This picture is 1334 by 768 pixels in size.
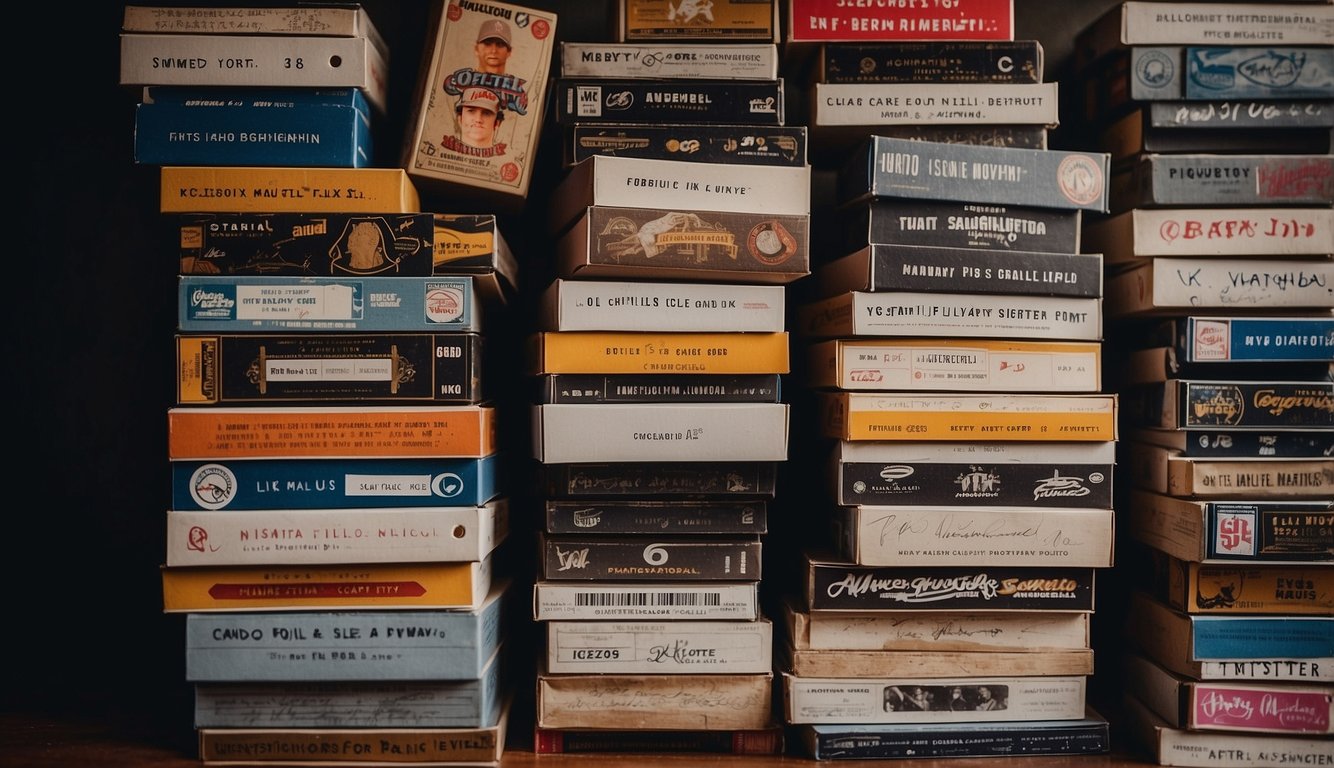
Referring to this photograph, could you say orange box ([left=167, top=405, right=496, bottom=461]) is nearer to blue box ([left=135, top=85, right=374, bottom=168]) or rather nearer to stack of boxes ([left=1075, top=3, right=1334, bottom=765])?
blue box ([left=135, top=85, right=374, bottom=168])

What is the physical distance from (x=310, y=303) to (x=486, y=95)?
396 millimetres

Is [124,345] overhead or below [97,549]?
overhead

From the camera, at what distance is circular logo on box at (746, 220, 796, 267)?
48.6 inches

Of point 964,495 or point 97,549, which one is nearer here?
point 964,495

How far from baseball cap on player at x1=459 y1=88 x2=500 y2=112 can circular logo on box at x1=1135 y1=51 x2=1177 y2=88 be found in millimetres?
997

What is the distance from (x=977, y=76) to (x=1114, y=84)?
258 mm

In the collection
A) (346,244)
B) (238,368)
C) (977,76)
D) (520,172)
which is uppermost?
(977,76)

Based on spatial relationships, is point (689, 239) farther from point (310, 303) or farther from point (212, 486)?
point (212, 486)

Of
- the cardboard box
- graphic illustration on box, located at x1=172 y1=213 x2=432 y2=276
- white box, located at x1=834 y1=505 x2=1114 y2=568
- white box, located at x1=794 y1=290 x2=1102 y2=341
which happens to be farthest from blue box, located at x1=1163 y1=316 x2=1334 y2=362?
graphic illustration on box, located at x1=172 y1=213 x2=432 y2=276

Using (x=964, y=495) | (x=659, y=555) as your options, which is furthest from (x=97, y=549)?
(x=964, y=495)

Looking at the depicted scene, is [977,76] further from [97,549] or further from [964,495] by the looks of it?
[97,549]

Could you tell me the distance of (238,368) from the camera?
3.96 ft

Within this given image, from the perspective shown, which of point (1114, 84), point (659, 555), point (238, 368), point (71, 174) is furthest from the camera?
point (71, 174)

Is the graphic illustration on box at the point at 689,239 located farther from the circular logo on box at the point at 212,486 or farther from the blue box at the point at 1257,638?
the blue box at the point at 1257,638
